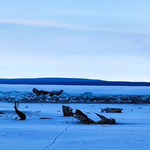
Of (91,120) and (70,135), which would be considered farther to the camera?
(91,120)

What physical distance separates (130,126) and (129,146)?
3.78 meters

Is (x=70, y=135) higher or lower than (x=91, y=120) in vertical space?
lower

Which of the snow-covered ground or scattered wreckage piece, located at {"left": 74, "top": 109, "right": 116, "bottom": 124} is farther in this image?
scattered wreckage piece, located at {"left": 74, "top": 109, "right": 116, "bottom": 124}

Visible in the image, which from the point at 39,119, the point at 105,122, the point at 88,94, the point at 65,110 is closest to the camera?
the point at 105,122

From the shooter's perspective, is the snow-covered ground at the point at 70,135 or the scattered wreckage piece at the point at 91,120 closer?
the snow-covered ground at the point at 70,135

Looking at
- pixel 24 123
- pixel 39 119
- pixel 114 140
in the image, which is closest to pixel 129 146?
pixel 114 140

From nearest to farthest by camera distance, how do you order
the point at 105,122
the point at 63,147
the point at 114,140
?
the point at 63,147, the point at 114,140, the point at 105,122

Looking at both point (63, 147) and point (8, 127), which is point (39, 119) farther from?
point (63, 147)

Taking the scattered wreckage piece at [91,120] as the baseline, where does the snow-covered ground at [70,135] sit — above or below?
below

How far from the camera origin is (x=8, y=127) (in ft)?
42.8

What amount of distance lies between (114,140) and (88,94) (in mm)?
24641

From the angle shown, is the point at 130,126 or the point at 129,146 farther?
the point at 130,126

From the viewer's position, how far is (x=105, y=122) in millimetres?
14219

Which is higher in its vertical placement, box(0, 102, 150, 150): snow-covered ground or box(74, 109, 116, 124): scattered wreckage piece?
box(74, 109, 116, 124): scattered wreckage piece
